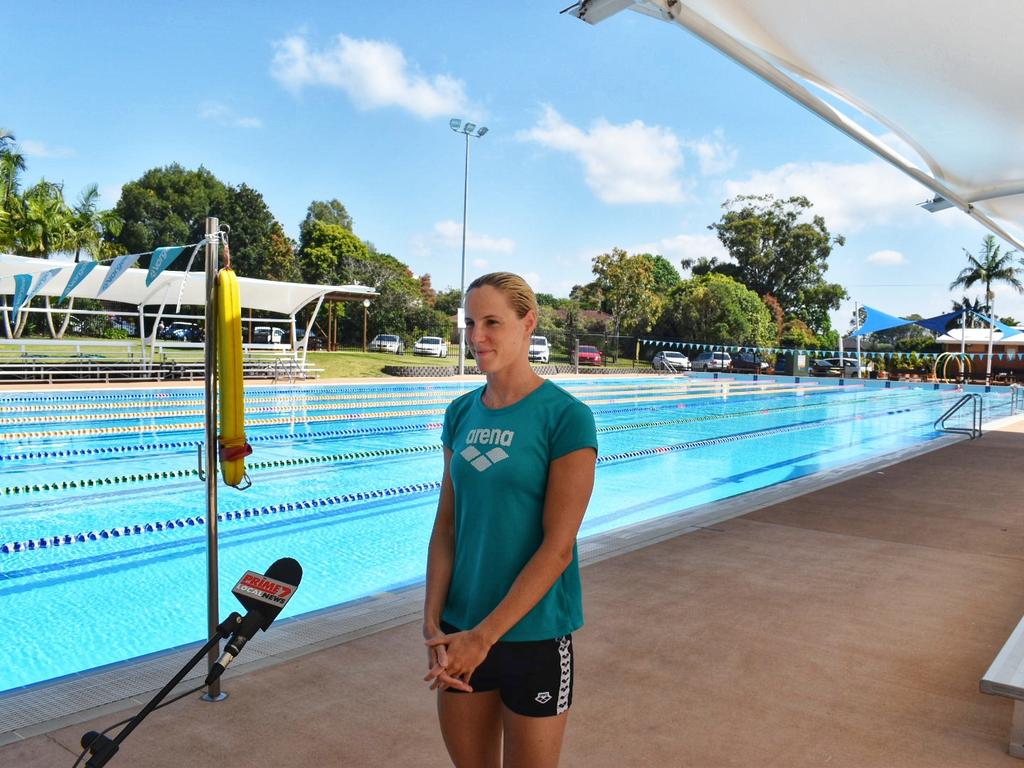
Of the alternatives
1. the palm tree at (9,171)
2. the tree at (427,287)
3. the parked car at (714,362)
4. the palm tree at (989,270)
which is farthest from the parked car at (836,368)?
the palm tree at (9,171)

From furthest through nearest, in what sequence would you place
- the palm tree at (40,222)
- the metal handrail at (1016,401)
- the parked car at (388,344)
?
the parked car at (388,344)
the palm tree at (40,222)
the metal handrail at (1016,401)

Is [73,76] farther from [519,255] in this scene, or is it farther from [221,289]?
[221,289]

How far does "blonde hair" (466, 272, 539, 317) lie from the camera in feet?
4.98

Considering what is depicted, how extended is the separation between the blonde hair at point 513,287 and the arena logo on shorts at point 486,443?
0.23m

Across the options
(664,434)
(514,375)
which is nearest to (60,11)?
(664,434)

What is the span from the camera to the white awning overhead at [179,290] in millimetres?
16172

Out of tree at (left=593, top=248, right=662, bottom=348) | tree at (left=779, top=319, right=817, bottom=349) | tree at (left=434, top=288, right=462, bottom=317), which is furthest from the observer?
tree at (left=434, top=288, right=462, bottom=317)

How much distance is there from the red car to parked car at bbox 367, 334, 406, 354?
308 inches

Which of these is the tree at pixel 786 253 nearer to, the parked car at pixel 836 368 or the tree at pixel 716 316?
the tree at pixel 716 316

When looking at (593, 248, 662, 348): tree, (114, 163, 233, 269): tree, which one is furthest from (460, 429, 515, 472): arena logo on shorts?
(114, 163, 233, 269): tree

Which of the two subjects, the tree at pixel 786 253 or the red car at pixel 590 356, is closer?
the red car at pixel 590 356

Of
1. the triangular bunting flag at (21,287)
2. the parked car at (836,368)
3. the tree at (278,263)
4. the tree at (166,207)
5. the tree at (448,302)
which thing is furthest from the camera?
the tree at (448,302)

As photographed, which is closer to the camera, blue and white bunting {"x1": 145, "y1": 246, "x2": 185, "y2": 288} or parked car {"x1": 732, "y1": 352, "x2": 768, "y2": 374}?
blue and white bunting {"x1": 145, "y1": 246, "x2": 185, "y2": 288}

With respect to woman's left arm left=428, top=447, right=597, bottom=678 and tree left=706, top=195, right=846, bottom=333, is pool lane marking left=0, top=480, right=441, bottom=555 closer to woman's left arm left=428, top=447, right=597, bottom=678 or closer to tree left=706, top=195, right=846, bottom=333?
woman's left arm left=428, top=447, right=597, bottom=678
